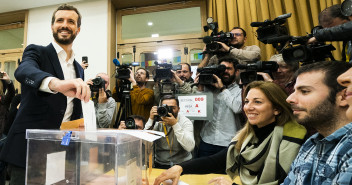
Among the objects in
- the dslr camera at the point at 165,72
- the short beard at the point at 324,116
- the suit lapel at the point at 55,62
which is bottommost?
the short beard at the point at 324,116

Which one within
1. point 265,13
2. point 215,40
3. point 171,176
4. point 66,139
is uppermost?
point 265,13

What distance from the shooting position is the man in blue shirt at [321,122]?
0.65 m

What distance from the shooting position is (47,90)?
72 cm

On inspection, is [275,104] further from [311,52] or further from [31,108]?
[31,108]

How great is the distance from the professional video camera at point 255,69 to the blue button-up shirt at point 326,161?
2.71 ft

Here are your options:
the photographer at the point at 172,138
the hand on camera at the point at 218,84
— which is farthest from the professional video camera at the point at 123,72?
the hand on camera at the point at 218,84

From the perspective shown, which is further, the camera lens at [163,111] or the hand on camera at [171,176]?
the camera lens at [163,111]

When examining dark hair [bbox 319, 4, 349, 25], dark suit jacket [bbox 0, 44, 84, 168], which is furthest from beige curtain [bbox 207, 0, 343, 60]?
dark suit jacket [bbox 0, 44, 84, 168]

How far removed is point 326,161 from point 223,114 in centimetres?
136

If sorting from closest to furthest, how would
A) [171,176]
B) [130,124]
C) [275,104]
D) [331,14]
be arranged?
1. [171,176]
2. [275,104]
3. [331,14]
4. [130,124]

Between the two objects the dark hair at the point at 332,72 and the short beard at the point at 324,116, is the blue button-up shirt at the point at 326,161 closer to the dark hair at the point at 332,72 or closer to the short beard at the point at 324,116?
the short beard at the point at 324,116

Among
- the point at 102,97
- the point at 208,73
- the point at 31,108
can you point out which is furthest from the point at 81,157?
the point at 102,97

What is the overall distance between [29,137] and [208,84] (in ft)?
5.35

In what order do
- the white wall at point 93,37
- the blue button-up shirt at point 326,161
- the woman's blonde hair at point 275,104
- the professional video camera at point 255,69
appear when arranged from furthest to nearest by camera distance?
the white wall at point 93,37 → the professional video camera at point 255,69 → the woman's blonde hair at point 275,104 → the blue button-up shirt at point 326,161
